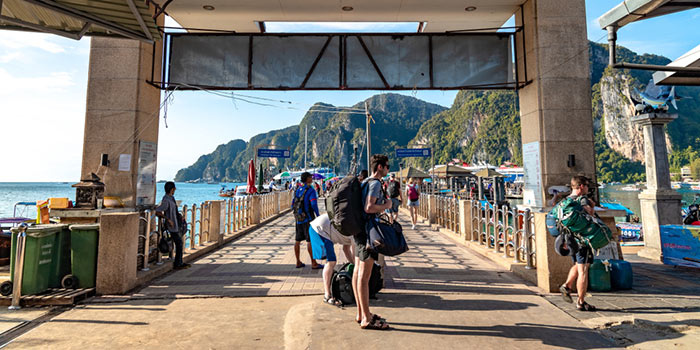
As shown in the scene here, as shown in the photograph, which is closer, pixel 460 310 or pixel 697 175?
pixel 460 310

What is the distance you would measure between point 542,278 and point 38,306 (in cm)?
684

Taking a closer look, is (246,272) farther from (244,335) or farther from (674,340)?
(674,340)

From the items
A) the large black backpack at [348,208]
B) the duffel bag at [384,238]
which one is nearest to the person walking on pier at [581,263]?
the duffel bag at [384,238]

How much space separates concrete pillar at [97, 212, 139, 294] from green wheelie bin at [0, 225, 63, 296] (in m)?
0.60

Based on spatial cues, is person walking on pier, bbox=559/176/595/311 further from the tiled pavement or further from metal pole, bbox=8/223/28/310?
metal pole, bbox=8/223/28/310

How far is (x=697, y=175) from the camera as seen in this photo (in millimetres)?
102750

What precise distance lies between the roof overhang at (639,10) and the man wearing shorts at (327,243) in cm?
437

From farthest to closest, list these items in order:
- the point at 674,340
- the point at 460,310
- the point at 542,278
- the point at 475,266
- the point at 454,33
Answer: the point at 454,33, the point at 475,266, the point at 542,278, the point at 460,310, the point at 674,340

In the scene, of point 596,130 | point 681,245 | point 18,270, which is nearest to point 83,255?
point 18,270

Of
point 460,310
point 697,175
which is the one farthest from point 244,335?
point 697,175

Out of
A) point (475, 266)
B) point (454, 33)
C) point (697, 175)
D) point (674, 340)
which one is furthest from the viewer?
point (697, 175)

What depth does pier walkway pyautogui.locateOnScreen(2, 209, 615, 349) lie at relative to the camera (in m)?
3.24

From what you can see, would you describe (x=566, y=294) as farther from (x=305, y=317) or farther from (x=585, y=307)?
(x=305, y=317)

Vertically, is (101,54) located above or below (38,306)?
above
